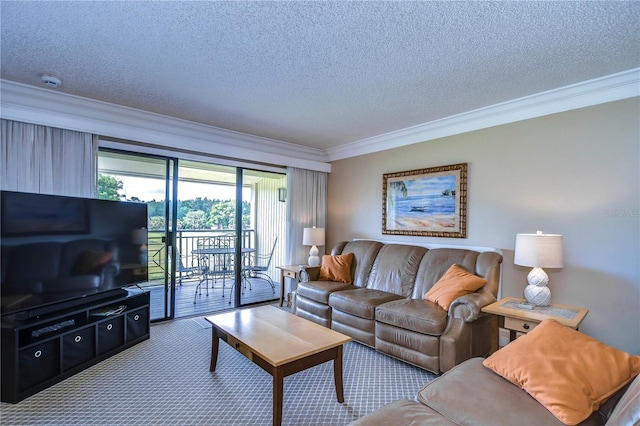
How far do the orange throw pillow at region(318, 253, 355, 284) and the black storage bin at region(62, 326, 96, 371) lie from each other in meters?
2.50

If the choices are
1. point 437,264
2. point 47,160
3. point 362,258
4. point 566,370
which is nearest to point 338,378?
point 566,370

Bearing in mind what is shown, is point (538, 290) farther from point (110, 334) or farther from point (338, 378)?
point (110, 334)

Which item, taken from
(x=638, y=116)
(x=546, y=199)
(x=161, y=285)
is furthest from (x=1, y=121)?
(x=638, y=116)

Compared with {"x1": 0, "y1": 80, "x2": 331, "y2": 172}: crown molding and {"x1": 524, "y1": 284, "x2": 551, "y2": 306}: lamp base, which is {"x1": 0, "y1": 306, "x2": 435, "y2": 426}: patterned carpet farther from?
{"x1": 0, "y1": 80, "x2": 331, "y2": 172}: crown molding

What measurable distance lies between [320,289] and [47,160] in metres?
3.14

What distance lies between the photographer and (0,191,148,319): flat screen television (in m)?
2.39

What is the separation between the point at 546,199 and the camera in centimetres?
306

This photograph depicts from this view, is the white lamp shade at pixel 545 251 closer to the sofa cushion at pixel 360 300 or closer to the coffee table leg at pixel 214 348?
the sofa cushion at pixel 360 300

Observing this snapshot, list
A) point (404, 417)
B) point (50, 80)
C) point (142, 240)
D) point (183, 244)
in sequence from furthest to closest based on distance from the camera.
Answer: point (183, 244) < point (142, 240) < point (50, 80) < point (404, 417)

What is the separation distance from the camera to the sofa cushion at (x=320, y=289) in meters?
3.69

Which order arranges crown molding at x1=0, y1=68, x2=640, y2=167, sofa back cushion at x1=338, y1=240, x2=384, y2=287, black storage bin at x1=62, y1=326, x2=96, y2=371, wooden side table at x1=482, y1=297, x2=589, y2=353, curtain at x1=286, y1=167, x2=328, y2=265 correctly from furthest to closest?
curtain at x1=286, y1=167, x2=328, y2=265, sofa back cushion at x1=338, y1=240, x2=384, y2=287, crown molding at x1=0, y1=68, x2=640, y2=167, black storage bin at x1=62, y1=326, x2=96, y2=371, wooden side table at x1=482, y1=297, x2=589, y2=353

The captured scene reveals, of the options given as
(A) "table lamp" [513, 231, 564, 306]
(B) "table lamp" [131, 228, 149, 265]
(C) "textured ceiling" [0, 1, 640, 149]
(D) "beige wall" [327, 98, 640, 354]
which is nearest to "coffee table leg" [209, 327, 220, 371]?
(B) "table lamp" [131, 228, 149, 265]

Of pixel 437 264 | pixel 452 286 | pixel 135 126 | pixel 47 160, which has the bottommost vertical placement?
pixel 452 286

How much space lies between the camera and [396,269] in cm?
378
